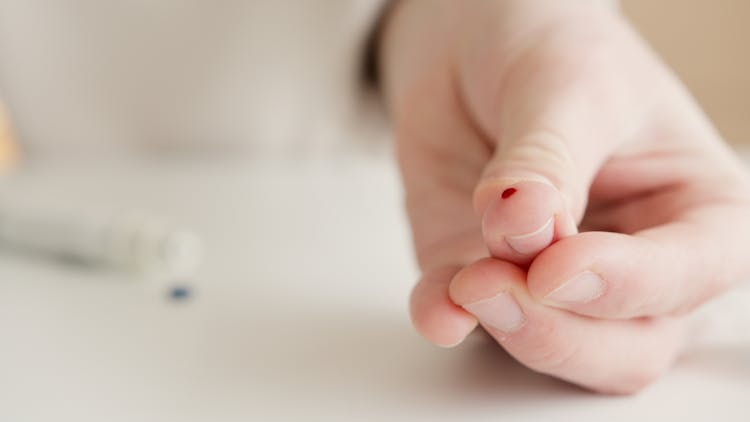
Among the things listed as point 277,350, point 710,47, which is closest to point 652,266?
point 277,350

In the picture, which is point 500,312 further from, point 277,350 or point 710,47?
point 710,47

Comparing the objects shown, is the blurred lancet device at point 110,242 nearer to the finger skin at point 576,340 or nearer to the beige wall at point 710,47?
the finger skin at point 576,340

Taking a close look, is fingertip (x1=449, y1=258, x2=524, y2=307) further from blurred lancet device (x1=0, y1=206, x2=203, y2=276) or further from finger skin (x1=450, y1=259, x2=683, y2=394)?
blurred lancet device (x1=0, y1=206, x2=203, y2=276)

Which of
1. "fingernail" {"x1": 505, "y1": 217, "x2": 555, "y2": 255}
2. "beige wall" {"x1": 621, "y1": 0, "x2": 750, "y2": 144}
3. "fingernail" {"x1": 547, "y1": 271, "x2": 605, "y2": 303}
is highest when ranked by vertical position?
"beige wall" {"x1": 621, "y1": 0, "x2": 750, "y2": 144}

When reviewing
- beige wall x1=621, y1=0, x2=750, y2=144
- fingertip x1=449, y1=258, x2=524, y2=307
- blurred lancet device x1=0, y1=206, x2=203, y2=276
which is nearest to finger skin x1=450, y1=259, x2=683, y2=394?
fingertip x1=449, y1=258, x2=524, y2=307

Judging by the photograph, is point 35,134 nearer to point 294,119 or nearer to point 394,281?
point 294,119

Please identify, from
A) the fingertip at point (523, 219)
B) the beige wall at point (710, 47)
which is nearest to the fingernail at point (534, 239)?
the fingertip at point (523, 219)

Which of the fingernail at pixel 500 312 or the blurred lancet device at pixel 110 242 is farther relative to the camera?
the blurred lancet device at pixel 110 242

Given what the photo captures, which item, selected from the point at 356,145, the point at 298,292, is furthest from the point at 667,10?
the point at 298,292
